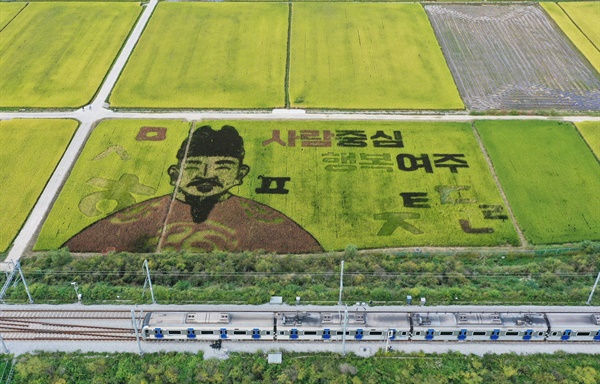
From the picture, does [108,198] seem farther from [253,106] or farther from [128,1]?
[128,1]

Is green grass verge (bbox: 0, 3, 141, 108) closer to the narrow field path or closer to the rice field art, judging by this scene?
the narrow field path

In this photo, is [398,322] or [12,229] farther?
[12,229]

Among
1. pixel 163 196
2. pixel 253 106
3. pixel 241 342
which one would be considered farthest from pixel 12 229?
pixel 253 106

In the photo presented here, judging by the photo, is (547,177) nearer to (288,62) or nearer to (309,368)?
(309,368)

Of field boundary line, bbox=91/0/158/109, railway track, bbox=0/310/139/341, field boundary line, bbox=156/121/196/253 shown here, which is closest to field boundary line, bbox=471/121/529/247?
field boundary line, bbox=156/121/196/253

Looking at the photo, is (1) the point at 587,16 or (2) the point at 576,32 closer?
(2) the point at 576,32

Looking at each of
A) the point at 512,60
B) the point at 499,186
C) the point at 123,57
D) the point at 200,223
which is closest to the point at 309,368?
the point at 200,223
